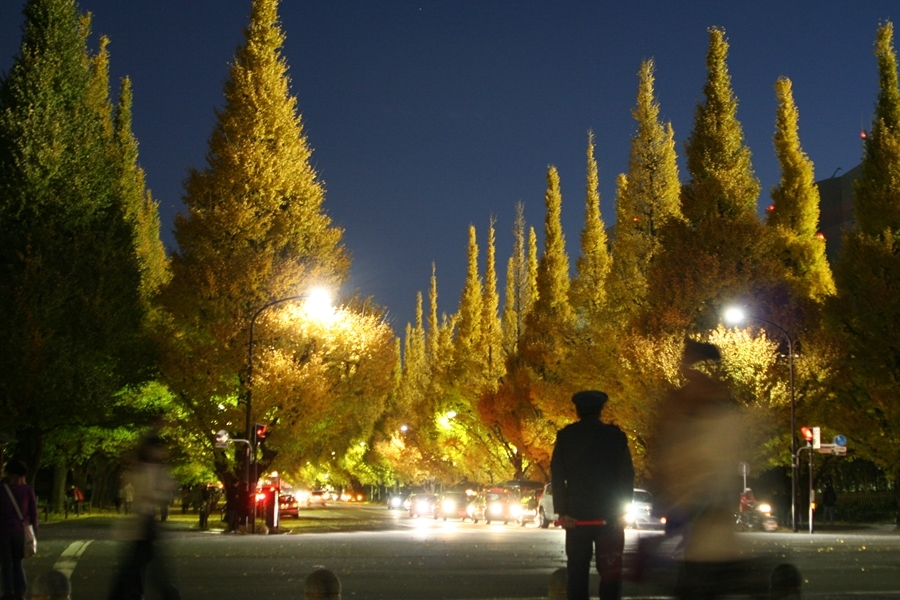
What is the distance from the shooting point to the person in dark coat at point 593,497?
6535 mm

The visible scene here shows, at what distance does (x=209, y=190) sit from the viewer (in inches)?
1399

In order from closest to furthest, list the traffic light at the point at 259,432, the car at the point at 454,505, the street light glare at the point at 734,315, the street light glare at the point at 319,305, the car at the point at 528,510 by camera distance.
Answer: the traffic light at the point at 259,432 < the street light glare at the point at 319,305 < the street light glare at the point at 734,315 < the car at the point at 528,510 < the car at the point at 454,505

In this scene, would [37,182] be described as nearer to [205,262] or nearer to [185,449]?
[205,262]

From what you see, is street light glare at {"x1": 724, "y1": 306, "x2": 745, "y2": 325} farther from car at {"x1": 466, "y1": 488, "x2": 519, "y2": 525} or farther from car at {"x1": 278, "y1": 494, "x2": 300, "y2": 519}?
car at {"x1": 278, "y1": 494, "x2": 300, "y2": 519}

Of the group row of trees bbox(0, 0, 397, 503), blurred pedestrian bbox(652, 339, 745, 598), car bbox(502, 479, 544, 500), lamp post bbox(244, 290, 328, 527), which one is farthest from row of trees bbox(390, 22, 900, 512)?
blurred pedestrian bbox(652, 339, 745, 598)

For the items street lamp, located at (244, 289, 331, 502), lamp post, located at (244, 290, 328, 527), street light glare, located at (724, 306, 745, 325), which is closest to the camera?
lamp post, located at (244, 290, 328, 527)

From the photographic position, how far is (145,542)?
875 centimetres

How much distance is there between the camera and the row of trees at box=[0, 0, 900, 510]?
34.6 meters

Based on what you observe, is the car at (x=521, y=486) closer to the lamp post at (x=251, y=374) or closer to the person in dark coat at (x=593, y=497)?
the lamp post at (x=251, y=374)

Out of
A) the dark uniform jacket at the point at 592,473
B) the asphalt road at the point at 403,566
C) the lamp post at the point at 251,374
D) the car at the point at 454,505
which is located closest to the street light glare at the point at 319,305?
the lamp post at the point at 251,374

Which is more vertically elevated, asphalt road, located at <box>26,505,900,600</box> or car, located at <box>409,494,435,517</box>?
asphalt road, located at <box>26,505,900,600</box>

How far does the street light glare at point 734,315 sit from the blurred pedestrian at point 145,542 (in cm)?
2924

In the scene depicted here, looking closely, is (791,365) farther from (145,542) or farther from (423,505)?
(145,542)

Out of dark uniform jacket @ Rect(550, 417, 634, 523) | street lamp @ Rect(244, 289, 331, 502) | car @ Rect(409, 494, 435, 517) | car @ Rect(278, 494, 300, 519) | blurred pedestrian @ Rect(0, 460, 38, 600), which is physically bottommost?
car @ Rect(409, 494, 435, 517)
